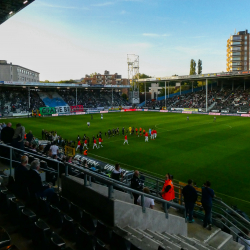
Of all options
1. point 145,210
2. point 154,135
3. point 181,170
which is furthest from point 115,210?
point 154,135

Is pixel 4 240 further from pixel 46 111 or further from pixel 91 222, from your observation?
pixel 46 111

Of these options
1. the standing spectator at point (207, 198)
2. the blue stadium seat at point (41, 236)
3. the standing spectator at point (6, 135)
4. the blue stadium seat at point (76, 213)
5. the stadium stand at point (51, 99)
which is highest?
the stadium stand at point (51, 99)

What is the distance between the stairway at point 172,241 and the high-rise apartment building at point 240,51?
4161 inches

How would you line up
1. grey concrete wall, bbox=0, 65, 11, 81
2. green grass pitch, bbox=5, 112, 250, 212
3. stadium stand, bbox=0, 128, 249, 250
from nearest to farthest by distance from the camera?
stadium stand, bbox=0, 128, 249, 250 < green grass pitch, bbox=5, 112, 250, 212 < grey concrete wall, bbox=0, 65, 11, 81

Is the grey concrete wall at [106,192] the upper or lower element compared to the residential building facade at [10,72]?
lower

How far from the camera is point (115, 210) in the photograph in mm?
5207

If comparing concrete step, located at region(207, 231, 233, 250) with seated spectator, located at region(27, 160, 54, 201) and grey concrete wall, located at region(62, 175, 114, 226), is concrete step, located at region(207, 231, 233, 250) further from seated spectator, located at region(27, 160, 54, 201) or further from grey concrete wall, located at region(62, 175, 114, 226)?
seated spectator, located at region(27, 160, 54, 201)

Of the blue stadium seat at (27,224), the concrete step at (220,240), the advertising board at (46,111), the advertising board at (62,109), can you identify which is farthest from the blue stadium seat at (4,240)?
the advertising board at (62,109)

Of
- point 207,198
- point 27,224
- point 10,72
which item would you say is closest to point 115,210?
point 27,224

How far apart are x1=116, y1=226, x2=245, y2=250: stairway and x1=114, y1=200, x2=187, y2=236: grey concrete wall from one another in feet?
0.50

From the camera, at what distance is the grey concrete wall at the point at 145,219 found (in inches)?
209

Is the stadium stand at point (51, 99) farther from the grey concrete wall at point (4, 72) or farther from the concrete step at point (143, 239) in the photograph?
the concrete step at point (143, 239)

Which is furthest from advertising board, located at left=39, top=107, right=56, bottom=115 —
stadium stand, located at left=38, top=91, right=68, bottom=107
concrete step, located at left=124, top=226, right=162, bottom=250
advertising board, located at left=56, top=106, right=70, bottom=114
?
concrete step, located at left=124, top=226, right=162, bottom=250

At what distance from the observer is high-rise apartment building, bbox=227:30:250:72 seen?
326 ft
